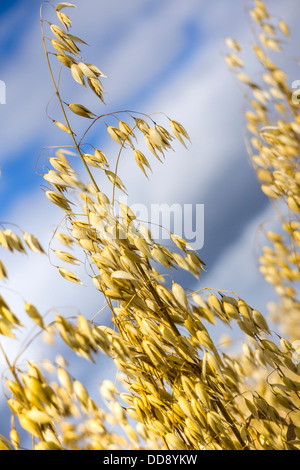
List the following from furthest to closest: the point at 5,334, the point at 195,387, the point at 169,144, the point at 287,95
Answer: the point at 287,95 → the point at 169,144 → the point at 195,387 → the point at 5,334

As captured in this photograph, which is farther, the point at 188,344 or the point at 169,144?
the point at 169,144

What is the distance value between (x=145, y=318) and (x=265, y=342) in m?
0.22

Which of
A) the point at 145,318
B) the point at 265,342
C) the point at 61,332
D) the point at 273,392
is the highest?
the point at 61,332

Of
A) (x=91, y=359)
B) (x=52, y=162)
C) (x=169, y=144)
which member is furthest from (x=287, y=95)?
(x=91, y=359)

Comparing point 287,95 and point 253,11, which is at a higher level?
point 253,11

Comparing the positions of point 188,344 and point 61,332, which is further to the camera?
point 188,344

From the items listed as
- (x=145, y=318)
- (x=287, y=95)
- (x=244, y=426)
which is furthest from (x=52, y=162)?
(x=287, y=95)

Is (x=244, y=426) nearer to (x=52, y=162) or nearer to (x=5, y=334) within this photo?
(x=5, y=334)

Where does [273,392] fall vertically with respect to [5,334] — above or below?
below

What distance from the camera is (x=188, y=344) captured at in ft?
2.13

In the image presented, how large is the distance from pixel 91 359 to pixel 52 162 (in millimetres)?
→ 372

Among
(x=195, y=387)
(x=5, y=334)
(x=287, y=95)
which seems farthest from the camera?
(x=287, y=95)

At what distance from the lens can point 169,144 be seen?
765mm

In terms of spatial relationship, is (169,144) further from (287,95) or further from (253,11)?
(253,11)
